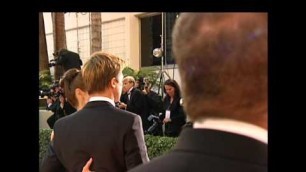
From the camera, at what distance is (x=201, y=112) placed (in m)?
0.67

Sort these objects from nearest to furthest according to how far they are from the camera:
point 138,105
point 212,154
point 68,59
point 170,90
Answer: point 212,154, point 170,90, point 68,59, point 138,105

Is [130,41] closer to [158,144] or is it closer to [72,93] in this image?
[72,93]

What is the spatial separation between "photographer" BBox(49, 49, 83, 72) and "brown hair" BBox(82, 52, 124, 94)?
8 cm

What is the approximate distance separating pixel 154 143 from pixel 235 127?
979mm

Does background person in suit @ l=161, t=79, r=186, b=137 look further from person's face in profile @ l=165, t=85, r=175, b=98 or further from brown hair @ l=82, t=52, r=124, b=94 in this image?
brown hair @ l=82, t=52, r=124, b=94

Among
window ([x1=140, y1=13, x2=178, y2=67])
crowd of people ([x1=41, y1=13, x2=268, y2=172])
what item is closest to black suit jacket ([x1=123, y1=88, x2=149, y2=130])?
window ([x1=140, y1=13, x2=178, y2=67])

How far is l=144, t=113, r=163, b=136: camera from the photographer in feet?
5.11

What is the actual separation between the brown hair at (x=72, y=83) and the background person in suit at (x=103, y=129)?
Answer: 0.15 feet

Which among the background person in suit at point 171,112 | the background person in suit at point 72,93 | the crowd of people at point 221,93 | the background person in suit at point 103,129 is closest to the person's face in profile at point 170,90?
Answer: the background person in suit at point 171,112

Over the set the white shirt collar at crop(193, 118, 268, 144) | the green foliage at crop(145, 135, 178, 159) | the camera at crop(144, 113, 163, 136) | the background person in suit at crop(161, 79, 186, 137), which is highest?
the white shirt collar at crop(193, 118, 268, 144)

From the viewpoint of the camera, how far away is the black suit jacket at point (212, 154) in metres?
0.63

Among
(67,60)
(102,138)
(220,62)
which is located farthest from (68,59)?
(220,62)

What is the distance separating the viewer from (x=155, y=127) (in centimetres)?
164
